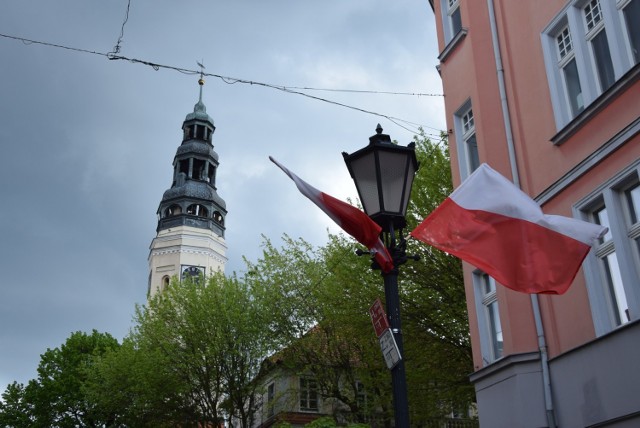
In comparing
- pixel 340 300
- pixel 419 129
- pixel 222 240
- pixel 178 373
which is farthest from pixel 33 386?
pixel 222 240

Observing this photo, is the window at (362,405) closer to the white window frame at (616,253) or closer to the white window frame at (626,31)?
the white window frame at (616,253)

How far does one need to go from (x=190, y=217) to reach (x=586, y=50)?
232ft

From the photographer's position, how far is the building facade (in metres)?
10.1

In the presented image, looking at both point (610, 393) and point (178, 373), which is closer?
point (610, 393)

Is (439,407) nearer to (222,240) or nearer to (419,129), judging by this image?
(419,129)

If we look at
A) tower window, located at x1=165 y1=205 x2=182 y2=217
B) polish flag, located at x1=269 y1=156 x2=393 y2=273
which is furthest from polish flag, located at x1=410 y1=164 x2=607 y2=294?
tower window, located at x1=165 y1=205 x2=182 y2=217

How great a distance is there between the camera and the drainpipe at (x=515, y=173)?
11.3 meters

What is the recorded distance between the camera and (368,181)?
Answer: 22.8ft

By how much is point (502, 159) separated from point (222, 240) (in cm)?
7035

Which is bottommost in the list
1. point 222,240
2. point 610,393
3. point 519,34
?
point 610,393

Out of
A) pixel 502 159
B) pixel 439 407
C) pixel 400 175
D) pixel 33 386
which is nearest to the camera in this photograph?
pixel 400 175

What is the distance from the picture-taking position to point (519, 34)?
13641 millimetres

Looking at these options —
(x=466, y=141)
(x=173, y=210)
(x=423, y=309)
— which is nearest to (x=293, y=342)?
(x=423, y=309)

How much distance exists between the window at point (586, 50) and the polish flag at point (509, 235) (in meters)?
3.52
